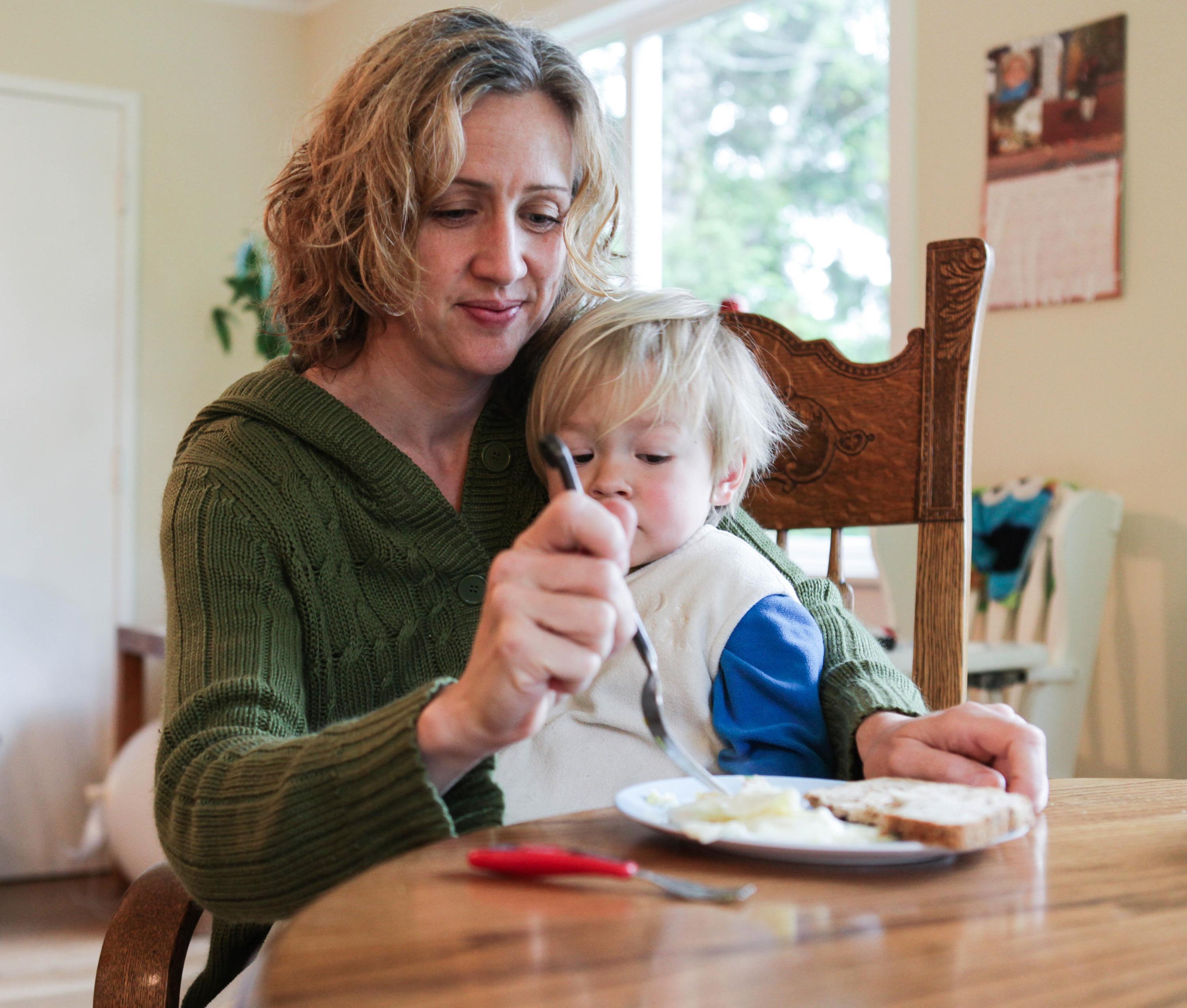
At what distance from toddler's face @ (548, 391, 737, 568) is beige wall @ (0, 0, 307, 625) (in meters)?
3.33

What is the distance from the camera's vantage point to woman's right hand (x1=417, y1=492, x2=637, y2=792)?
710mm

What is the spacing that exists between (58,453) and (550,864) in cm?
383

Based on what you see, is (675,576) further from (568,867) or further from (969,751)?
(568,867)

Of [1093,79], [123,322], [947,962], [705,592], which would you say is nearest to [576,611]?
[947,962]

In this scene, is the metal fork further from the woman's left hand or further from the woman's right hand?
the woman's left hand

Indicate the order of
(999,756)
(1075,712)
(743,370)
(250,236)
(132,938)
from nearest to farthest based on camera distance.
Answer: (999,756), (132,938), (743,370), (1075,712), (250,236)

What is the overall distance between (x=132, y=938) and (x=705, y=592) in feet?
1.79

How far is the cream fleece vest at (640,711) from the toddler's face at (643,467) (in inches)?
1.8

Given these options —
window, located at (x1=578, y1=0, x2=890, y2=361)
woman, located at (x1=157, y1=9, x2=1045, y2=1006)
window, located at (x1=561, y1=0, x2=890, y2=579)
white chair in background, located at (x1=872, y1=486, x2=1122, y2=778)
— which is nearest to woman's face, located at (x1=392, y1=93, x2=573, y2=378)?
woman, located at (x1=157, y1=9, x2=1045, y2=1006)

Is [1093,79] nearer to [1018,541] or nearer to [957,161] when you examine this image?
[957,161]

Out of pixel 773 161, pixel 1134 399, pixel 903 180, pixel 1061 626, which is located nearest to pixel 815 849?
pixel 1061 626

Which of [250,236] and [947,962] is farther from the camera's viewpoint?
[250,236]

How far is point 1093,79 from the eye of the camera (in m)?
2.48

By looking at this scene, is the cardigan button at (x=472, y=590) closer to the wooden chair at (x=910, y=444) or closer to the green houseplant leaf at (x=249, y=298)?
the wooden chair at (x=910, y=444)
